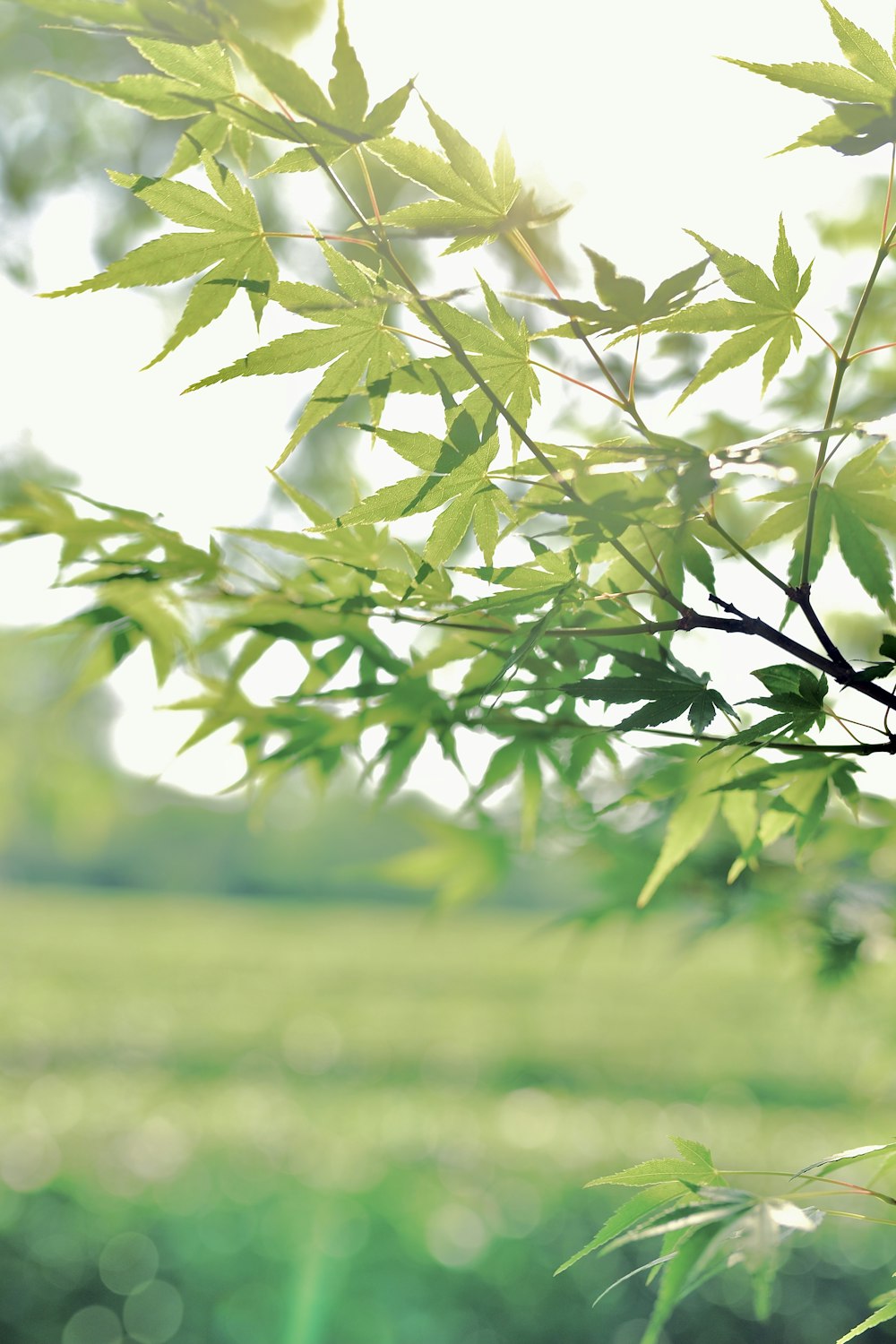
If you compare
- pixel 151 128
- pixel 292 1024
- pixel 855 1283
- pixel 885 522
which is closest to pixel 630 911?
pixel 885 522

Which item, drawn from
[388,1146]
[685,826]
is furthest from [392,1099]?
[685,826]

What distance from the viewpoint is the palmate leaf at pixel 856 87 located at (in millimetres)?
665

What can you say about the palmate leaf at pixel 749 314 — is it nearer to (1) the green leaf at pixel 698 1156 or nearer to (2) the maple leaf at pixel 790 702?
(2) the maple leaf at pixel 790 702

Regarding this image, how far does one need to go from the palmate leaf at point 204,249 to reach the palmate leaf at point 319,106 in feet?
0.14

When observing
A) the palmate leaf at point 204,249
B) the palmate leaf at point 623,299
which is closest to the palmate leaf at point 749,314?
the palmate leaf at point 623,299

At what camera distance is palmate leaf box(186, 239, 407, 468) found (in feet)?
2.23

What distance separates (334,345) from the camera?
71 centimetres

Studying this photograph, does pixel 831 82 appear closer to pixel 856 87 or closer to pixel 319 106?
pixel 856 87

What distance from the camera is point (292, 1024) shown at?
9078mm

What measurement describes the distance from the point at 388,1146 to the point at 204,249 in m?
4.75

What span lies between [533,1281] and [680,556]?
348 centimetres

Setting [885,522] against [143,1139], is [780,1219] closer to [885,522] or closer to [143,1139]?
[885,522]

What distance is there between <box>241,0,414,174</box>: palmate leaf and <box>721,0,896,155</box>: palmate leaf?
238 millimetres

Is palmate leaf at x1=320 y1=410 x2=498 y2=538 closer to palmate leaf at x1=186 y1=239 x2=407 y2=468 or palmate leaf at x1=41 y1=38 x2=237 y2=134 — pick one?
palmate leaf at x1=186 y1=239 x2=407 y2=468
